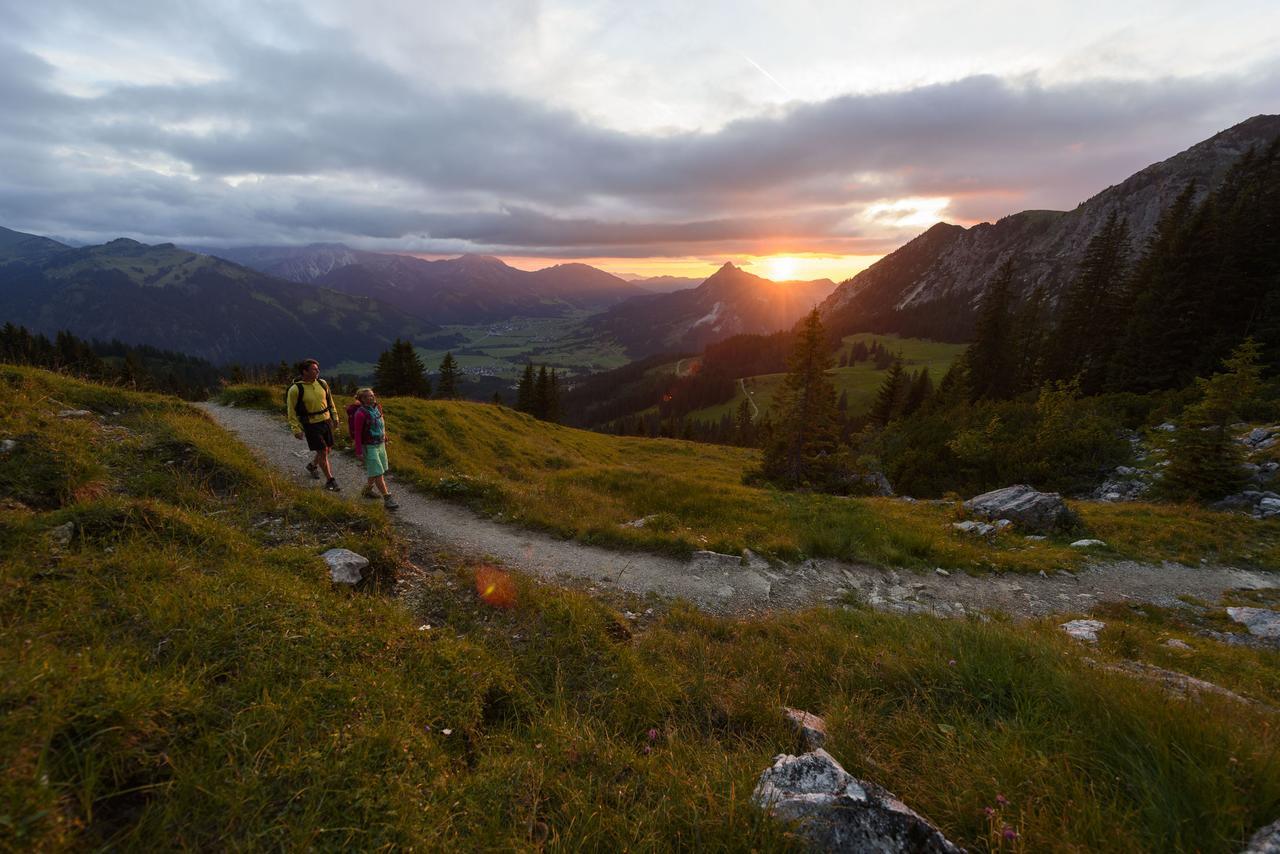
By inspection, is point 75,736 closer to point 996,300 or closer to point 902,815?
point 902,815

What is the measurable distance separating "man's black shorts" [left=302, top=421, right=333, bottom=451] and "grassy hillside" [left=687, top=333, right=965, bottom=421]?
120 m

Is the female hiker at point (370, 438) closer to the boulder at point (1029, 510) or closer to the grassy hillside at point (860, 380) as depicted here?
the boulder at point (1029, 510)

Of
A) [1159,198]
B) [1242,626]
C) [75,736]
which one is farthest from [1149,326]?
[1159,198]

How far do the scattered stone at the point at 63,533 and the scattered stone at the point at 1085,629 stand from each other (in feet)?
48.1

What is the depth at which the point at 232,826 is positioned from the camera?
2916mm

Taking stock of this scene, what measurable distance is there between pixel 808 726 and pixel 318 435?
1233cm

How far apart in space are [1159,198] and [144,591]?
261 m

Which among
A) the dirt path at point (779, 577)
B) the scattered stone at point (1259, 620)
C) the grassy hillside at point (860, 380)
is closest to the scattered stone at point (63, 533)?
the dirt path at point (779, 577)

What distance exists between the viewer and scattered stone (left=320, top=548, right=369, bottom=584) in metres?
6.85

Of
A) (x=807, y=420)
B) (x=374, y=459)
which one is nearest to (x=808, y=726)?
(x=374, y=459)

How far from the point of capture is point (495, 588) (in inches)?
303

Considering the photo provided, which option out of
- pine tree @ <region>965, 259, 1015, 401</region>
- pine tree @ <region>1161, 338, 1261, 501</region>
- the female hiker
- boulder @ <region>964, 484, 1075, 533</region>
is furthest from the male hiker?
pine tree @ <region>965, 259, 1015, 401</region>

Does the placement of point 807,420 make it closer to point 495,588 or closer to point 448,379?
point 495,588

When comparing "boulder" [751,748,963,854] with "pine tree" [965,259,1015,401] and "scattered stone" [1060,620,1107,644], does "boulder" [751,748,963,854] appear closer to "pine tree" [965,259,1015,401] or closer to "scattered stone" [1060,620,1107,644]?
"scattered stone" [1060,620,1107,644]
